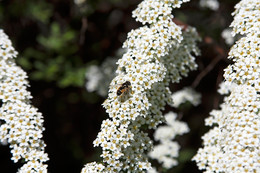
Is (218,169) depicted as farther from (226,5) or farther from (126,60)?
(226,5)

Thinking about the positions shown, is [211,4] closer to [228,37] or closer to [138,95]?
[228,37]

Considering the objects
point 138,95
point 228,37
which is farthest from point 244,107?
point 228,37

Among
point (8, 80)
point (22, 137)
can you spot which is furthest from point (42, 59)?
point (22, 137)

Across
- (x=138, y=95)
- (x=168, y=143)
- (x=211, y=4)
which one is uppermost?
(x=211, y=4)

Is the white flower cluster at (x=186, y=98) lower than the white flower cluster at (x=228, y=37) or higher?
lower

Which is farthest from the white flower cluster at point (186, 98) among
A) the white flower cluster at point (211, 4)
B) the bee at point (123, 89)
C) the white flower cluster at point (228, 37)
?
the bee at point (123, 89)

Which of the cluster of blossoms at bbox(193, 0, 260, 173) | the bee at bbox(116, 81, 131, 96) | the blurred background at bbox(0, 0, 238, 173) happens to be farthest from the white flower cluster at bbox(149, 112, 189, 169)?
the bee at bbox(116, 81, 131, 96)

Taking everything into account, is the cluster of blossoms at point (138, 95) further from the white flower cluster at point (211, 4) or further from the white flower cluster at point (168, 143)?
the white flower cluster at point (211, 4)
